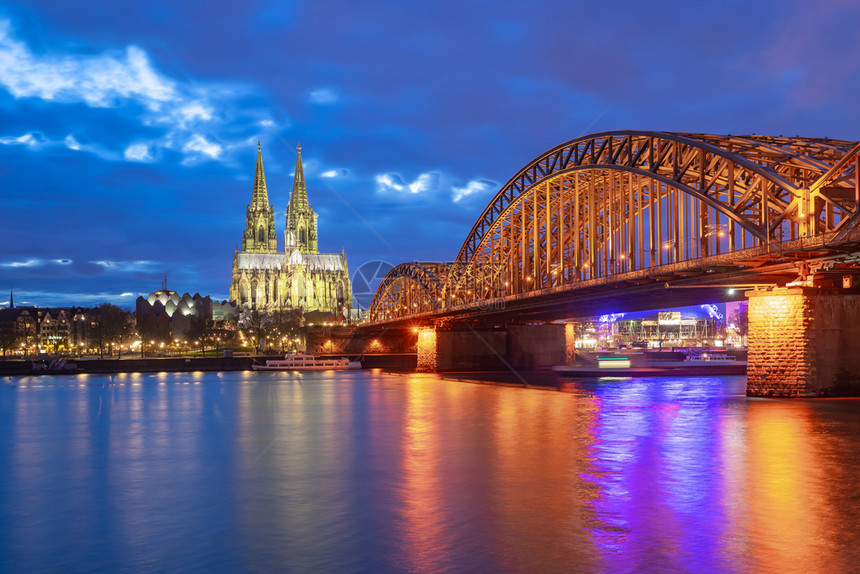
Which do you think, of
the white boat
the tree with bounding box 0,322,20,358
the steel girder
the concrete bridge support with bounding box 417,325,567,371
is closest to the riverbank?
the white boat

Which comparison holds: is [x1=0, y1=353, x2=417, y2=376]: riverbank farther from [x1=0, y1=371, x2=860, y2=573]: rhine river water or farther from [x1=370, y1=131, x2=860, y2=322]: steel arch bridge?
[x1=0, y1=371, x2=860, y2=573]: rhine river water

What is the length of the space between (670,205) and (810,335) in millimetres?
16781

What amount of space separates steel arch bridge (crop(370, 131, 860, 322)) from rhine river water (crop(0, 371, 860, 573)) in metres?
8.65

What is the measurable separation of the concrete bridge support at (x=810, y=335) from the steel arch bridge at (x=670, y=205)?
10.5 feet

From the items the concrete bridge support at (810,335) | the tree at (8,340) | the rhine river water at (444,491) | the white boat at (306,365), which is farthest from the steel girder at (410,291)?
the rhine river water at (444,491)

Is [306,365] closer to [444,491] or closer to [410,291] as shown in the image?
[410,291]

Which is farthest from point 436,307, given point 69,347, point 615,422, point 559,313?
point 69,347

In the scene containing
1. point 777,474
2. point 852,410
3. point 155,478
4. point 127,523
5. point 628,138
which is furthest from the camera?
point 628,138

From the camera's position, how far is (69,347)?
194625 millimetres

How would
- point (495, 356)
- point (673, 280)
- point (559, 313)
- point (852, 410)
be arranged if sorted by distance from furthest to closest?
point (495, 356) → point (559, 313) → point (673, 280) → point (852, 410)

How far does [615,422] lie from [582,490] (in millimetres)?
17704

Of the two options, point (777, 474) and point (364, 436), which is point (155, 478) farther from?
point (777, 474)

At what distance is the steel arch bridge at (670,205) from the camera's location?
40.0 metres

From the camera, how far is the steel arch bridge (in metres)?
40.0
